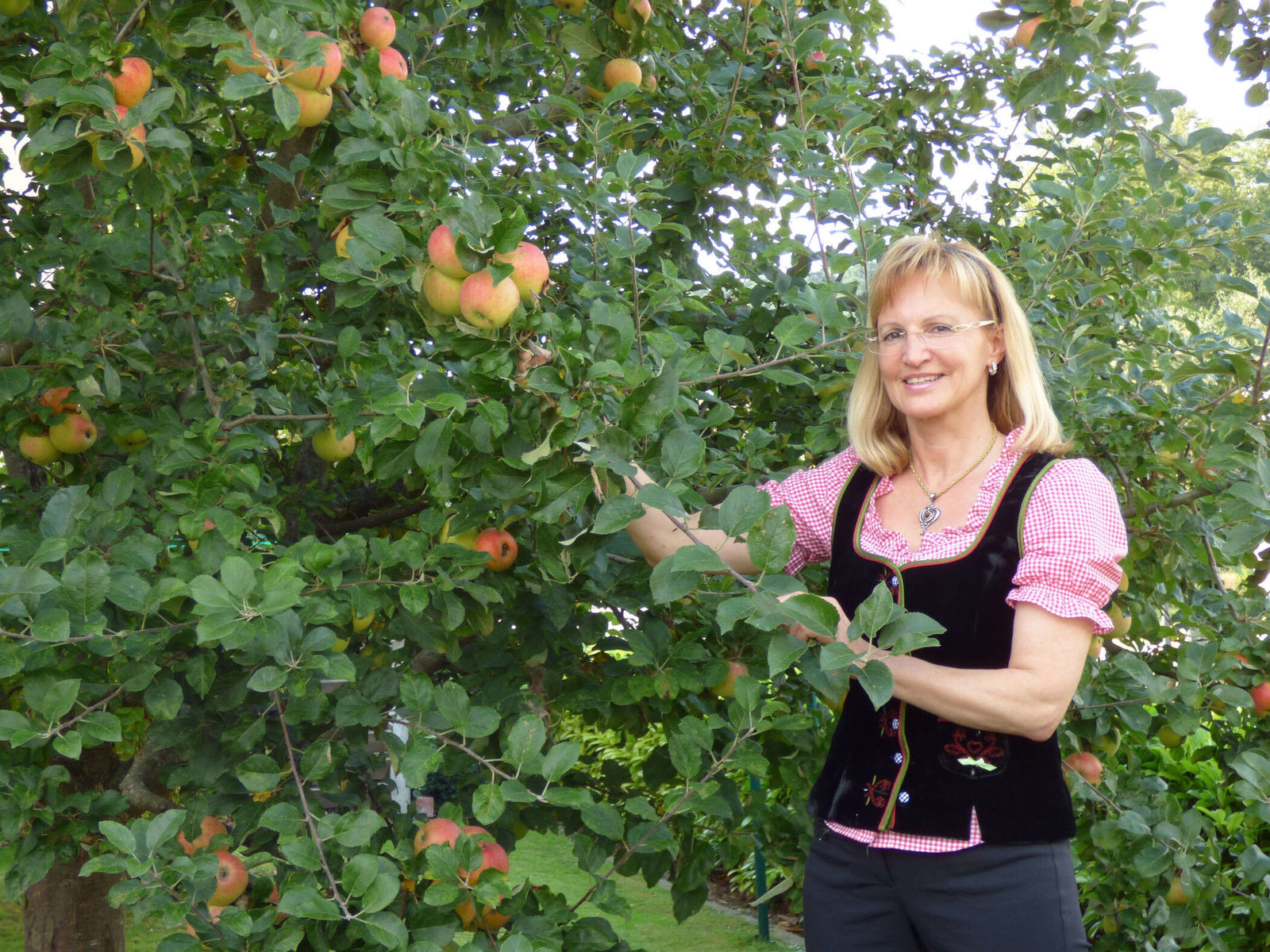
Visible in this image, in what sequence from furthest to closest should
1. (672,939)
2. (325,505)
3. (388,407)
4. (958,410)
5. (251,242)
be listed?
(672,939) < (325,505) < (251,242) < (958,410) < (388,407)

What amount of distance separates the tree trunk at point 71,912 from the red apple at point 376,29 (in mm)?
2290

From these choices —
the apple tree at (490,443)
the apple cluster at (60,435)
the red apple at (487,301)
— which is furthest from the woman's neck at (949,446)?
the apple cluster at (60,435)

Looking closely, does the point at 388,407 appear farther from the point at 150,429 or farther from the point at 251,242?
the point at 251,242

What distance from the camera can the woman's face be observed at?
1641mm

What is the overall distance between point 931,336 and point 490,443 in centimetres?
68

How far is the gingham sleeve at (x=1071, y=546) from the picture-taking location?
4.66ft

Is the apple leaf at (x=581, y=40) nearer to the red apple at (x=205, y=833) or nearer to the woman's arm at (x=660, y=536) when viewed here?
the woman's arm at (x=660, y=536)

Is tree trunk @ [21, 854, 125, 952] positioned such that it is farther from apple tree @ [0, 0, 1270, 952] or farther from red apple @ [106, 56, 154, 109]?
red apple @ [106, 56, 154, 109]

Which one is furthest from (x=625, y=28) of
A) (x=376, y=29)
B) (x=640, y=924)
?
(x=640, y=924)

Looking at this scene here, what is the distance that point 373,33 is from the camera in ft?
5.80

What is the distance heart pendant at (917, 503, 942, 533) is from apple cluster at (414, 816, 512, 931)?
770mm

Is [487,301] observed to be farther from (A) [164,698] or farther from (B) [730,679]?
(B) [730,679]

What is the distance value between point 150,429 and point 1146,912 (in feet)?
7.16

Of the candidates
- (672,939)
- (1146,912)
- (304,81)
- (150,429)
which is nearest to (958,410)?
(304,81)
